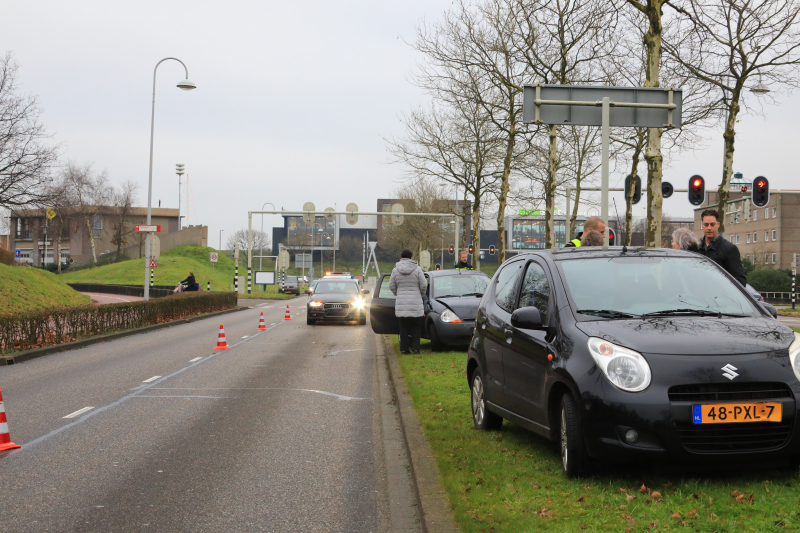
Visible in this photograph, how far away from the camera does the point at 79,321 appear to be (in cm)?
1855

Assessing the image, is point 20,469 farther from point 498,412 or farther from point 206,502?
point 498,412

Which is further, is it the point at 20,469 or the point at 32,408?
the point at 32,408

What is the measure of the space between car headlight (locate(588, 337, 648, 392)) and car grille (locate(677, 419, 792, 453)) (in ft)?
1.12

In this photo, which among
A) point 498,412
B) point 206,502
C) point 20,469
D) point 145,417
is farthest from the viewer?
point 145,417

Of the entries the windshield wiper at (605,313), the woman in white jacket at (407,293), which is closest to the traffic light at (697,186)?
the woman in white jacket at (407,293)

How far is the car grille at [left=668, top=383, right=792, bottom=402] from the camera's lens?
4789mm

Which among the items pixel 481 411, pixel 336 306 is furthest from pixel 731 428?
pixel 336 306

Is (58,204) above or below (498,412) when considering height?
above

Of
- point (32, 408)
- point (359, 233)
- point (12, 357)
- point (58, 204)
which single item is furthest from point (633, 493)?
point (359, 233)

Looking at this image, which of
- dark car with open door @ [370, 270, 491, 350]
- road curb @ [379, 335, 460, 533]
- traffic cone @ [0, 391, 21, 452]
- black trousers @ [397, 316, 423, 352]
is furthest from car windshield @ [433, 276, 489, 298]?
traffic cone @ [0, 391, 21, 452]

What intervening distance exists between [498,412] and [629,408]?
207 cm

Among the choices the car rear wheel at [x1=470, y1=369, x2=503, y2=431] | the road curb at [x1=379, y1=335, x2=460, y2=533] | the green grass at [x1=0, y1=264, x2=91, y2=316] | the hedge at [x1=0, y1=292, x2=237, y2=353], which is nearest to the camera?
the road curb at [x1=379, y1=335, x2=460, y2=533]

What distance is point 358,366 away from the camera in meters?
14.2

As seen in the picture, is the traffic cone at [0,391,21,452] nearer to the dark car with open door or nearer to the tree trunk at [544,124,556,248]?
the dark car with open door
